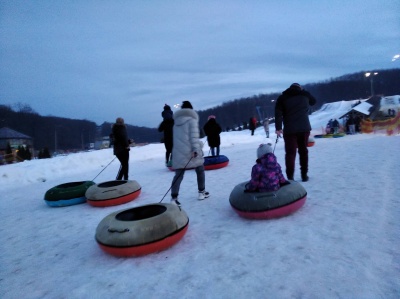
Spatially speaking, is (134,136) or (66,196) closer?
(66,196)

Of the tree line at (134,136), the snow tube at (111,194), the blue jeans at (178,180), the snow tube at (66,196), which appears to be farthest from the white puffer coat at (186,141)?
the tree line at (134,136)

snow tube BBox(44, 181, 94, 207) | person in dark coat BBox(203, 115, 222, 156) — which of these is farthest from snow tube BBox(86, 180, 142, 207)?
person in dark coat BBox(203, 115, 222, 156)

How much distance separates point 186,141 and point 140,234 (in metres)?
2.07

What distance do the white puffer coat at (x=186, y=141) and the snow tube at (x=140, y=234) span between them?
1450 millimetres

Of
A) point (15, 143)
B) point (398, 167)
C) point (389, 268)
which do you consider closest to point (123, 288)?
point (389, 268)

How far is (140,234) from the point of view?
289 centimetres

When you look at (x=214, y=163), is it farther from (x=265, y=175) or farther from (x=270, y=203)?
(x=270, y=203)

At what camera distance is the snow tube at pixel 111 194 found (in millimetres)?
5082

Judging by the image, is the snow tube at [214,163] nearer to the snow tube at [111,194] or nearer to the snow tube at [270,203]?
the snow tube at [111,194]

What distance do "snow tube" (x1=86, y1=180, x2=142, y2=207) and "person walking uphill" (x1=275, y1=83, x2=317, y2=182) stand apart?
327 centimetres

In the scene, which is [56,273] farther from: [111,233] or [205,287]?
[205,287]

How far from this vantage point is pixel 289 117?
5.17 meters

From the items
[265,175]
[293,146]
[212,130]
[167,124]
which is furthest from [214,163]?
[265,175]

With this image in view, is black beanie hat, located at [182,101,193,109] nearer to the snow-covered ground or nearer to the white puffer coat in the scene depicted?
the white puffer coat
